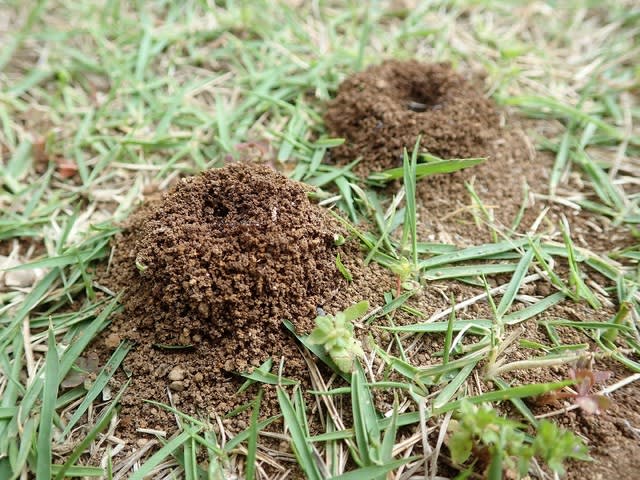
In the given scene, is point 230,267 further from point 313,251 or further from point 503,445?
point 503,445

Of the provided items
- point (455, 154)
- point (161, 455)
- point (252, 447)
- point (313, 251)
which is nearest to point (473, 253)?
point (455, 154)

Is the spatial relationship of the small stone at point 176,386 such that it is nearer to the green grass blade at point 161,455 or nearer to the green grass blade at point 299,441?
the green grass blade at point 161,455

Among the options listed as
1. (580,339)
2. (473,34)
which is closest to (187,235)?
(580,339)

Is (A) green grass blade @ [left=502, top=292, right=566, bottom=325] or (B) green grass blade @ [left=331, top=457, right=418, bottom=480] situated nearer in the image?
(B) green grass blade @ [left=331, top=457, right=418, bottom=480]

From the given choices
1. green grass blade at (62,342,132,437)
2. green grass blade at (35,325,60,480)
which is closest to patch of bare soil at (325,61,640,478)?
green grass blade at (62,342,132,437)

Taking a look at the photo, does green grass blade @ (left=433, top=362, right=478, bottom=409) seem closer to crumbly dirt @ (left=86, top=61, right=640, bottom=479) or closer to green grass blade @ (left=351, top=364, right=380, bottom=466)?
crumbly dirt @ (left=86, top=61, right=640, bottom=479)

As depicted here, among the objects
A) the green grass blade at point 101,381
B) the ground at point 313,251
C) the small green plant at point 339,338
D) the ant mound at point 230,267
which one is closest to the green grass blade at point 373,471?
the ground at point 313,251
